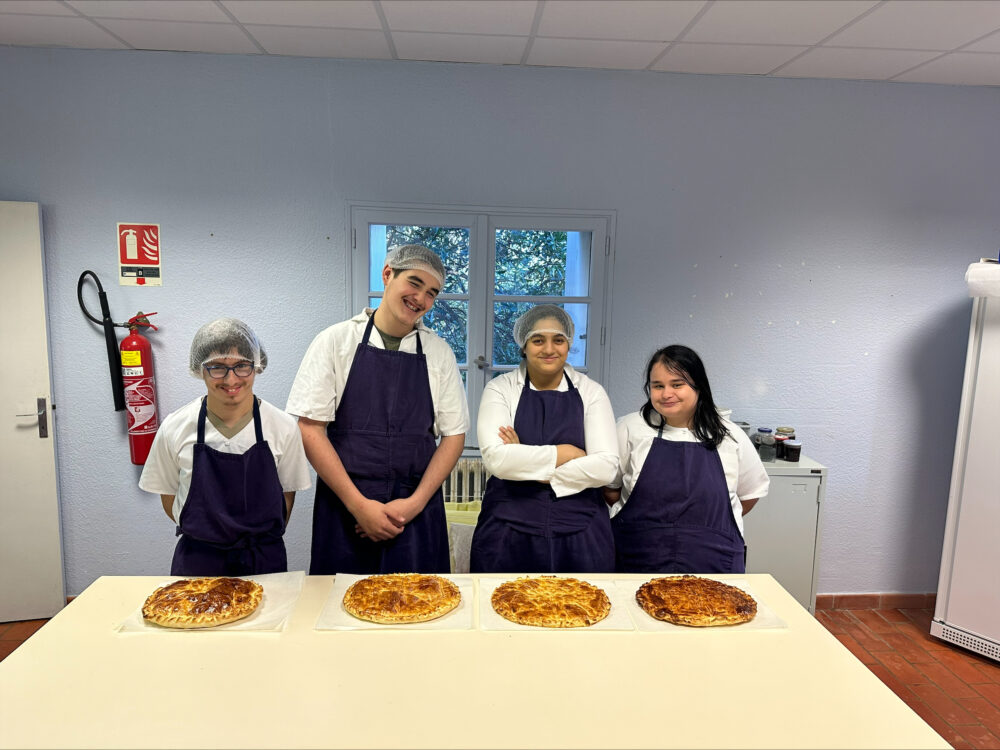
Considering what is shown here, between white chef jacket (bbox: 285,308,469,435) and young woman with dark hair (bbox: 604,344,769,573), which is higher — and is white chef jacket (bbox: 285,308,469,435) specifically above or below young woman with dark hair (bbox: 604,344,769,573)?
above

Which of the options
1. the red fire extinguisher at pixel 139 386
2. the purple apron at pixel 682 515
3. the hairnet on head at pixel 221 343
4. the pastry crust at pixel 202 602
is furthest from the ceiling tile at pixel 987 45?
the red fire extinguisher at pixel 139 386

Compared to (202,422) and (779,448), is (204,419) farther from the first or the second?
(779,448)

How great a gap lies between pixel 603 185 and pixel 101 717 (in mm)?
2986

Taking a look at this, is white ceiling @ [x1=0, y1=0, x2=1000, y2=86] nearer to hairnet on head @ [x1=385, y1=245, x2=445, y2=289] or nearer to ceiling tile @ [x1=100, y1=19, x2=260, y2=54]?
ceiling tile @ [x1=100, y1=19, x2=260, y2=54]

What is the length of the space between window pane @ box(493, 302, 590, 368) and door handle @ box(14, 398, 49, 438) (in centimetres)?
229

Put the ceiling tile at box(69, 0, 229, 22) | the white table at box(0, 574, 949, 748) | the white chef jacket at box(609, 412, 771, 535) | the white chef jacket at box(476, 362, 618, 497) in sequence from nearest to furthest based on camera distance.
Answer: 1. the white table at box(0, 574, 949, 748)
2. the white chef jacket at box(476, 362, 618, 497)
3. the white chef jacket at box(609, 412, 771, 535)
4. the ceiling tile at box(69, 0, 229, 22)

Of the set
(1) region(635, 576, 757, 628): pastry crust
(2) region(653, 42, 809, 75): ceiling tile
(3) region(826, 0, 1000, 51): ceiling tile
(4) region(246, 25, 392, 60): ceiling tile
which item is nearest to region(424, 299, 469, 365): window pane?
(4) region(246, 25, 392, 60): ceiling tile

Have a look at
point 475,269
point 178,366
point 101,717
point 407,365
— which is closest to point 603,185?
point 475,269

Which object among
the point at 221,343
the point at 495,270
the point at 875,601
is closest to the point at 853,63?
the point at 495,270

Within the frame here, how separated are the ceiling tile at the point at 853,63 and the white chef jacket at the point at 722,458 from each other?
1914 mm

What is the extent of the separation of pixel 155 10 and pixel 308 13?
619 millimetres

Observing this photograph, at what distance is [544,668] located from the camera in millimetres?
1500

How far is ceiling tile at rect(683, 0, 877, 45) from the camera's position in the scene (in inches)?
96.0

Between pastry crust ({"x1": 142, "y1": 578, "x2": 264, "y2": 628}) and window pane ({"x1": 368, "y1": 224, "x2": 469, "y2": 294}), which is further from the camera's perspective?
window pane ({"x1": 368, "y1": 224, "x2": 469, "y2": 294})
